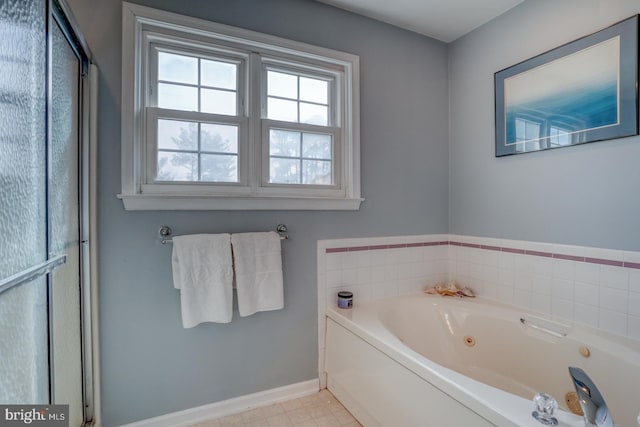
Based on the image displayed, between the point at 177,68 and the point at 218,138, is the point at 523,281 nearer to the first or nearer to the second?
the point at 218,138

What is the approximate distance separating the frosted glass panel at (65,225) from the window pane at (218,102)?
583 millimetres

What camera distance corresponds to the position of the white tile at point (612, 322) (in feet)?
5.17

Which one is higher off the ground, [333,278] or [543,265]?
[543,265]

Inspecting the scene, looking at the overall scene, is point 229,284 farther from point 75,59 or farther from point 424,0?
point 424,0

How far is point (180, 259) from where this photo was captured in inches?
62.8

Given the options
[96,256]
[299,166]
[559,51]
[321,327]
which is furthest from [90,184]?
[559,51]

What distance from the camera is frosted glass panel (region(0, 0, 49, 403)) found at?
0.83m

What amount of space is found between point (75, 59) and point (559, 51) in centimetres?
255

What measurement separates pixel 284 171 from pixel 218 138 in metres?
0.44

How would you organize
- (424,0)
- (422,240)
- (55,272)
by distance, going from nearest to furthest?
(55,272) < (424,0) < (422,240)

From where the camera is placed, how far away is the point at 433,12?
2.12 metres

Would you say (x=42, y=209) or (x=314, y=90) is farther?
(x=314, y=90)

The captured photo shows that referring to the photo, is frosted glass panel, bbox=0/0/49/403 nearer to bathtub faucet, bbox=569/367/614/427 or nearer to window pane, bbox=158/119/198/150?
window pane, bbox=158/119/198/150

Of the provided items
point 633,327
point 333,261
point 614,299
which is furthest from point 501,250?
point 333,261
